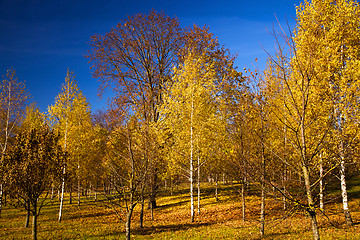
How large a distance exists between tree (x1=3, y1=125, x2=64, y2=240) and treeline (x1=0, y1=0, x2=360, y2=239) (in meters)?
0.04

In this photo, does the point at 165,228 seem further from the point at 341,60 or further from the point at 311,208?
the point at 341,60

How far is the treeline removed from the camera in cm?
515

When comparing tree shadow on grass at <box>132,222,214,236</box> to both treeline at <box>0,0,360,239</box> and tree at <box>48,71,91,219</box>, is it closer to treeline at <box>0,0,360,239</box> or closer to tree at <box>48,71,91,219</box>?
treeline at <box>0,0,360,239</box>

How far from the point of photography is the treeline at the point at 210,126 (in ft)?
16.9

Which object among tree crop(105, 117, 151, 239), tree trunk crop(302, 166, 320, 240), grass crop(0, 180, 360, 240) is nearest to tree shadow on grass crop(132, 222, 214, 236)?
grass crop(0, 180, 360, 240)

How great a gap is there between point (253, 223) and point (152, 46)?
1650 centimetres

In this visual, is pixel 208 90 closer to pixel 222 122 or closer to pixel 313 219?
pixel 222 122

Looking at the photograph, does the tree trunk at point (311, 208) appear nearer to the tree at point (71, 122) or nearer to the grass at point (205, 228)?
the grass at point (205, 228)

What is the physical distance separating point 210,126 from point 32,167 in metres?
9.52

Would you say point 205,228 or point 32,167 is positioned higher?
point 32,167

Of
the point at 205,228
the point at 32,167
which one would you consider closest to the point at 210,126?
the point at 205,228

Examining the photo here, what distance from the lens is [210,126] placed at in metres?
14.4

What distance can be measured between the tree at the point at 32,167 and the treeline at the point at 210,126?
4 centimetres

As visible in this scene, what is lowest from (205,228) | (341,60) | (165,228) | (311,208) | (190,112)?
(165,228)
